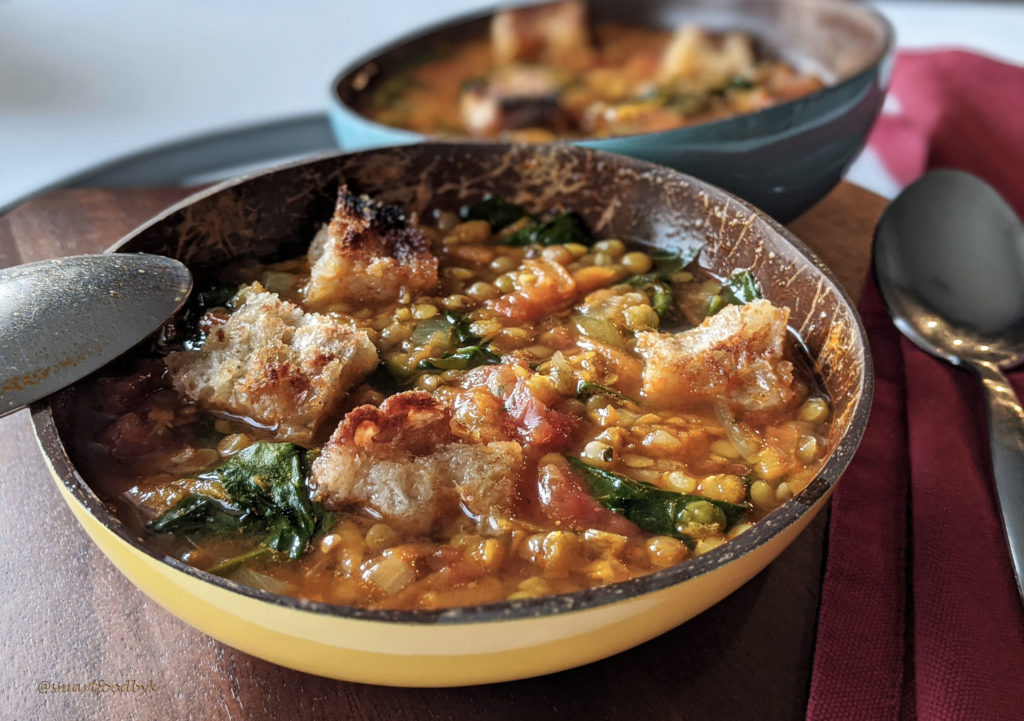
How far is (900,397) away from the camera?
302cm

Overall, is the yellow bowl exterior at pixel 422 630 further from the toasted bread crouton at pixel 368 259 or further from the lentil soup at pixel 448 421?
the toasted bread crouton at pixel 368 259

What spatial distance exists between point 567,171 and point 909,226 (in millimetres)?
1416

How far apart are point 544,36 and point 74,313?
12.9 feet

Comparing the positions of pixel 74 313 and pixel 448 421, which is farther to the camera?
pixel 74 313

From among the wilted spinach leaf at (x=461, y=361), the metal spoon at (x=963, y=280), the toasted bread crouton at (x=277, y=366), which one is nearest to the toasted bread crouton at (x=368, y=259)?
the toasted bread crouton at (x=277, y=366)

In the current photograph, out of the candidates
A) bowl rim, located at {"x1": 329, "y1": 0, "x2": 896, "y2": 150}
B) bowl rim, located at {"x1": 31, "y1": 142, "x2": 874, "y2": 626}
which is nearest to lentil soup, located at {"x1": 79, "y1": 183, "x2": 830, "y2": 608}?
bowl rim, located at {"x1": 31, "y1": 142, "x2": 874, "y2": 626}

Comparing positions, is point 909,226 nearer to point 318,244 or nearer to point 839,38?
point 839,38

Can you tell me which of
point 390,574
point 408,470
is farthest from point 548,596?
point 408,470

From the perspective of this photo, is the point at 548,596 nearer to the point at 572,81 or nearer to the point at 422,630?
the point at 422,630

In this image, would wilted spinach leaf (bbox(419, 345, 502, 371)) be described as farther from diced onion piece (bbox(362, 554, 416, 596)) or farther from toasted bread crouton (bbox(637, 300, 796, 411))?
diced onion piece (bbox(362, 554, 416, 596))

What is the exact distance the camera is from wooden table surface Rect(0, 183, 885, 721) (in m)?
1.96

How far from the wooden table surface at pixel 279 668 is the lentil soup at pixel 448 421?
233 mm

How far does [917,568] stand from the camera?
233 centimetres

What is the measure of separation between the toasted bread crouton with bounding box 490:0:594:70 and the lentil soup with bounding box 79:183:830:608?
9.32 ft
